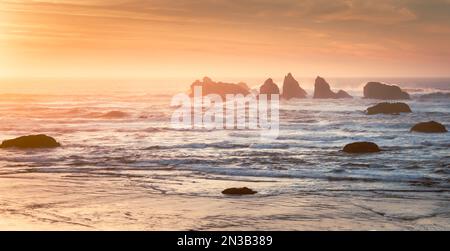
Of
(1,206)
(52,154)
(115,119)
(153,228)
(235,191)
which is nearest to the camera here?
(153,228)

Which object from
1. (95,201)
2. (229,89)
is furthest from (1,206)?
(229,89)

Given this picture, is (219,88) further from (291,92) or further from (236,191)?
(236,191)

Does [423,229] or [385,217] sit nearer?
[423,229]

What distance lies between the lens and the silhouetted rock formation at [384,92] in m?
145

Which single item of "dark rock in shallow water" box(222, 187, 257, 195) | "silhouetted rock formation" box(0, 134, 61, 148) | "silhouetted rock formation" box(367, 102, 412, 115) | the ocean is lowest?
the ocean

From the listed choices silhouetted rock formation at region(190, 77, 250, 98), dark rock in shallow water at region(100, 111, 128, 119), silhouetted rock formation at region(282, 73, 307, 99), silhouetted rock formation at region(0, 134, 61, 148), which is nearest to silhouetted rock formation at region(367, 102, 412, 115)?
dark rock in shallow water at region(100, 111, 128, 119)

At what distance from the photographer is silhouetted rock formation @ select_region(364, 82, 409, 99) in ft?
475

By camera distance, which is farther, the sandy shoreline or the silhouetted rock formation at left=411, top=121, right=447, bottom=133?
the silhouetted rock formation at left=411, top=121, right=447, bottom=133

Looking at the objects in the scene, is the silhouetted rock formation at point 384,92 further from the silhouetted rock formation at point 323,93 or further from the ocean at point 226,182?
the ocean at point 226,182

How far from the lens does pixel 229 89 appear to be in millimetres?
167500

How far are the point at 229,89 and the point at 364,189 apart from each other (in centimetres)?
13798

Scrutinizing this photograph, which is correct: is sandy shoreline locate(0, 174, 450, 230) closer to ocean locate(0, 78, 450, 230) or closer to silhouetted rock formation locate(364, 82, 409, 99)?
ocean locate(0, 78, 450, 230)

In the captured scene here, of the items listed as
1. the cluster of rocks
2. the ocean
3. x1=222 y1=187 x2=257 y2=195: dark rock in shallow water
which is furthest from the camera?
the cluster of rocks
